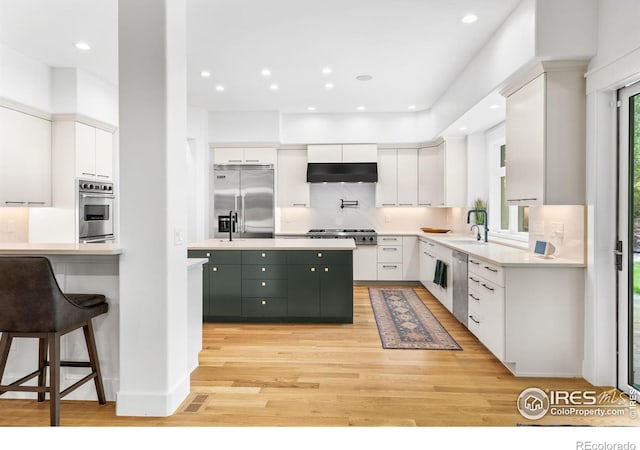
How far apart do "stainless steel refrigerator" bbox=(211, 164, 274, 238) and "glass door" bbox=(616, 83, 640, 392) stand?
4.93 meters

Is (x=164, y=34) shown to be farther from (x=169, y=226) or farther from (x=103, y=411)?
(x=103, y=411)

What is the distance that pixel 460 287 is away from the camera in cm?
432

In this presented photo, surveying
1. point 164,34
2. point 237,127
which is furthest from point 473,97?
point 237,127

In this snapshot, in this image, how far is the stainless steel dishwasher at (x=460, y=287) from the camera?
13.5 ft

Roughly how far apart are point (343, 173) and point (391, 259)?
163cm

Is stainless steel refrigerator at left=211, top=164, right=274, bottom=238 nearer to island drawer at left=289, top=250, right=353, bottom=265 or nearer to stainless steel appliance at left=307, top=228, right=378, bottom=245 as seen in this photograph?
stainless steel appliance at left=307, top=228, right=378, bottom=245

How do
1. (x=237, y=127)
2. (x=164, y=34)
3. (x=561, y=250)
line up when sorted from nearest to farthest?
(x=164, y=34) < (x=561, y=250) < (x=237, y=127)

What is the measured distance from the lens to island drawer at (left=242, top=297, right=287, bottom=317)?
179 inches

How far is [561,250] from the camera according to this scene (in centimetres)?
334

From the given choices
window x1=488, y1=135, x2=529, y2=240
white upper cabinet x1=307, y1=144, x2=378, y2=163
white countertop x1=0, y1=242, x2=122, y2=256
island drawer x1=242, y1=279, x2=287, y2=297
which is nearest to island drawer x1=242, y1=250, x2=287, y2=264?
island drawer x1=242, y1=279, x2=287, y2=297

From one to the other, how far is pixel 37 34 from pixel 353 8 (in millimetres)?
2954

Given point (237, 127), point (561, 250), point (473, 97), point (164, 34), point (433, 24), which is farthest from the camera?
point (237, 127)

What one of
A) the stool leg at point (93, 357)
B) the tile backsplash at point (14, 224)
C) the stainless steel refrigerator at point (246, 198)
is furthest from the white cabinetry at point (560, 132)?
the tile backsplash at point (14, 224)

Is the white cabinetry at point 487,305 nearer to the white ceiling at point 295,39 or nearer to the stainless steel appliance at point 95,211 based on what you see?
the white ceiling at point 295,39
